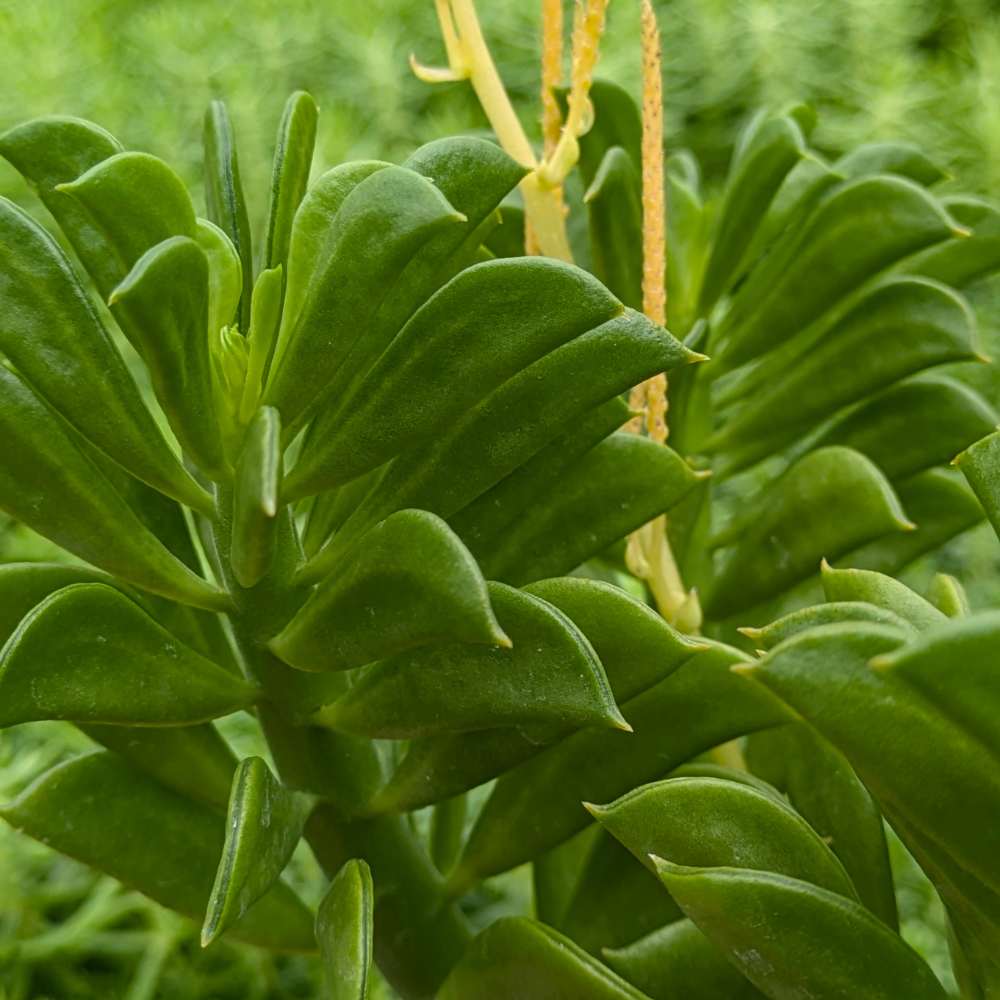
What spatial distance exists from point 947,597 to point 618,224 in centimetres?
24

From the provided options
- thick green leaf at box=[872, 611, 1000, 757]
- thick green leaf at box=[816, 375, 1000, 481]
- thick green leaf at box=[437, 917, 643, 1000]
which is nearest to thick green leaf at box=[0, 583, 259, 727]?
thick green leaf at box=[437, 917, 643, 1000]

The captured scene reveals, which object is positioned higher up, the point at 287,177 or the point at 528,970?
the point at 287,177

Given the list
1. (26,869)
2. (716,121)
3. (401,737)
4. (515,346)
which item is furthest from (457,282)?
(716,121)

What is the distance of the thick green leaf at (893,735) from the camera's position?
0.89 feet

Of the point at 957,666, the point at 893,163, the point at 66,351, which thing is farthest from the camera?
the point at 893,163

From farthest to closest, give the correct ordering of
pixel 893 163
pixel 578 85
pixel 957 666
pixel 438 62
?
1. pixel 438 62
2. pixel 893 163
3. pixel 578 85
4. pixel 957 666

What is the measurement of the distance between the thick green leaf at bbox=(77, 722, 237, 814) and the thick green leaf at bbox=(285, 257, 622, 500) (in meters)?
0.11

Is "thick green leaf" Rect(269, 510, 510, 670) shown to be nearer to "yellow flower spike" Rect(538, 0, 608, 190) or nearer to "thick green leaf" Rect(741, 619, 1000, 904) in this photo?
"thick green leaf" Rect(741, 619, 1000, 904)

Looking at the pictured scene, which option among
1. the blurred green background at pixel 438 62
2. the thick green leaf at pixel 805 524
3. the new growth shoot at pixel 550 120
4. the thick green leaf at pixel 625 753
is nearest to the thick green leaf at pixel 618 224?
the new growth shoot at pixel 550 120

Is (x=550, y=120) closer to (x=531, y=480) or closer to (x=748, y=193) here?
(x=748, y=193)

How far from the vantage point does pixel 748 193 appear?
1.85 ft

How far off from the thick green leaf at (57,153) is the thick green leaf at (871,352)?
1.06ft

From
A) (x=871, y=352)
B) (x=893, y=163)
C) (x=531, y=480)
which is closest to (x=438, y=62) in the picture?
(x=893, y=163)

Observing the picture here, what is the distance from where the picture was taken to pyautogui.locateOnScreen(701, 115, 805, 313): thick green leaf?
21.5 inches
